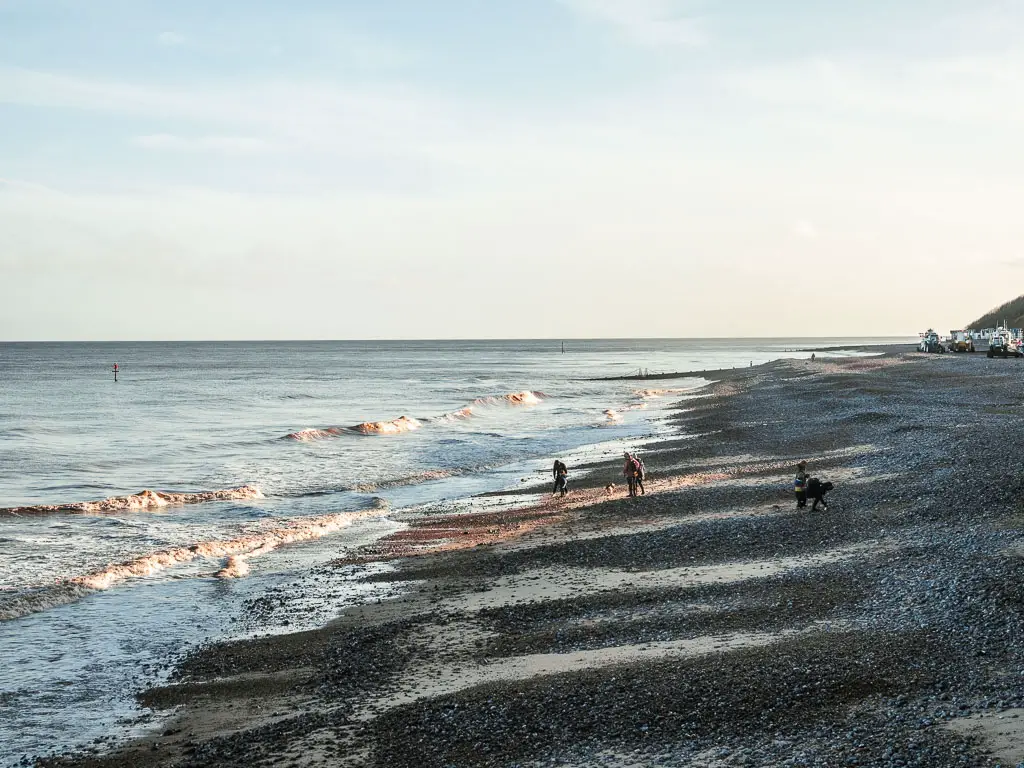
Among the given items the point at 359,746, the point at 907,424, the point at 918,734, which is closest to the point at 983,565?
the point at 918,734

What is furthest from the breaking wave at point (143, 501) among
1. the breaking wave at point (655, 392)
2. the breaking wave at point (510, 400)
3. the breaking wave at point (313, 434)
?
the breaking wave at point (655, 392)

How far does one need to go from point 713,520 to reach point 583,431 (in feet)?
103

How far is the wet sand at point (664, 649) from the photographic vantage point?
32.1 feet

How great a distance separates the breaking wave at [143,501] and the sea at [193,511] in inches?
3.7

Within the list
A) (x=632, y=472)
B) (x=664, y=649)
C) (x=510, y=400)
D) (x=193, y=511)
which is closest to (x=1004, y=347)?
(x=510, y=400)

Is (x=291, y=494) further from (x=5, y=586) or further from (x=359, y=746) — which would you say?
(x=359, y=746)

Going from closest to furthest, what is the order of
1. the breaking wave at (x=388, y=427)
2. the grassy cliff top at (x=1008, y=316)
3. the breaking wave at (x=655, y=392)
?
1. the breaking wave at (x=388, y=427)
2. the breaking wave at (x=655, y=392)
3. the grassy cliff top at (x=1008, y=316)

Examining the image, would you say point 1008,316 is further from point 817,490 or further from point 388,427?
point 817,490

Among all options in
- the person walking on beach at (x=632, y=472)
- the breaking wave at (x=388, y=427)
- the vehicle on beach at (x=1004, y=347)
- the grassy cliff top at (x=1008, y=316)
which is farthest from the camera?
the grassy cliff top at (x=1008, y=316)

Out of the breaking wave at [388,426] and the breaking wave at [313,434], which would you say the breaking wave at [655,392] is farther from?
the breaking wave at [313,434]

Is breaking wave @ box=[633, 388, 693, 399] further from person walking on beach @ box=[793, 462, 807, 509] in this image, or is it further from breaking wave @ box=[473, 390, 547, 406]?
person walking on beach @ box=[793, 462, 807, 509]

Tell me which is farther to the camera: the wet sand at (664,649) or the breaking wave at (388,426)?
the breaking wave at (388,426)

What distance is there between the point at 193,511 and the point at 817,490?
1945 cm

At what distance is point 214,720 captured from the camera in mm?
→ 11688
